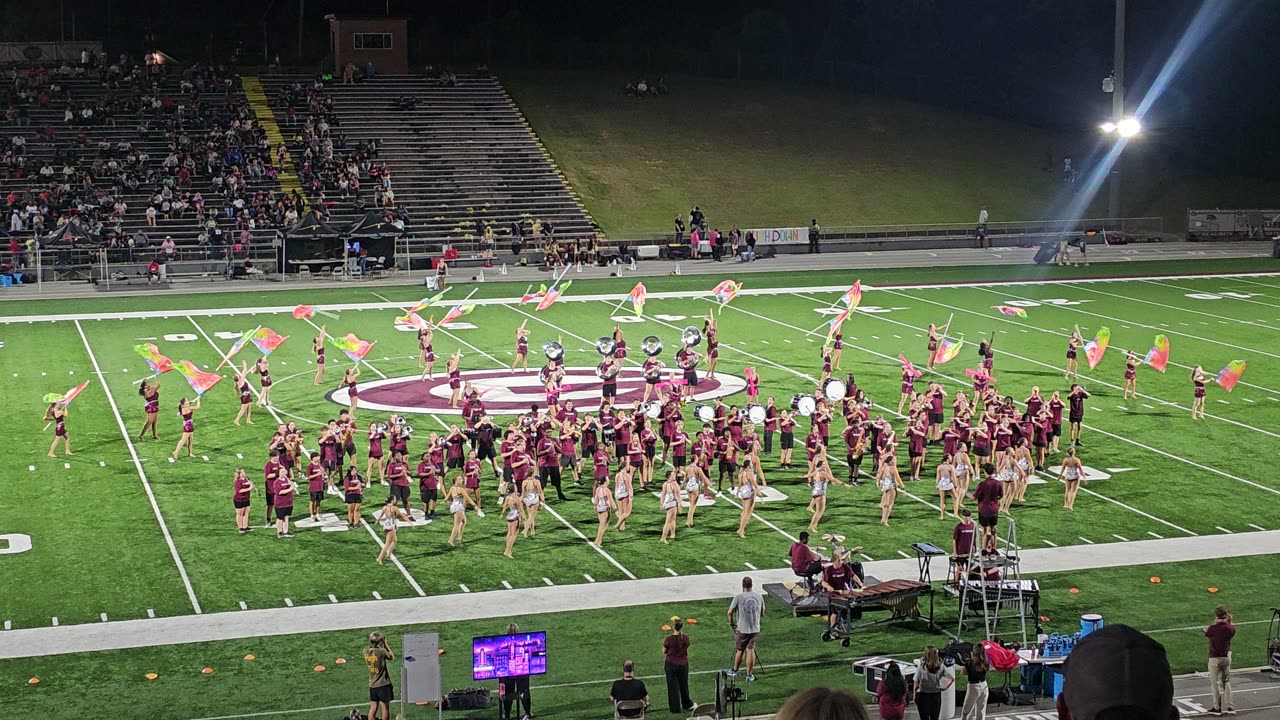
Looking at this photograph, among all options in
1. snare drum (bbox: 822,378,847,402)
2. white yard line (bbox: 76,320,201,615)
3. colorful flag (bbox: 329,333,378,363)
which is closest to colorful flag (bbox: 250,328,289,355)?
colorful flag (bbox: 329,333,378,363)

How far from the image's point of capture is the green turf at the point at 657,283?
45000 millimetres

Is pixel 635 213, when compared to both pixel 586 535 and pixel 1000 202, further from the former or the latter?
pixel 586 535

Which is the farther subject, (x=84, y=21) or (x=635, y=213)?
(x=84, y=21)

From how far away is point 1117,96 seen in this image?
6150cm

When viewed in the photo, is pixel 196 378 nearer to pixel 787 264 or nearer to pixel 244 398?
pixel 244 398

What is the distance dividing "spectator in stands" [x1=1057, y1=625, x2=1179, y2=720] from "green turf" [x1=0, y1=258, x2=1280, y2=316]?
44016 mm

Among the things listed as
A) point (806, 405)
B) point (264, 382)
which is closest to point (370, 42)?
point (264, 382)

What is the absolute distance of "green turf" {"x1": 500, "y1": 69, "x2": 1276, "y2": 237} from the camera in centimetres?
6462

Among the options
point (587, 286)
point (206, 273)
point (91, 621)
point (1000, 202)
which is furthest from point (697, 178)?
point (91, 621)

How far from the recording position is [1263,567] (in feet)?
69.2

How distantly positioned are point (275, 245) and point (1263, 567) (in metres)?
37.0

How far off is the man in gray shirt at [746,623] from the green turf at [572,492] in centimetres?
396

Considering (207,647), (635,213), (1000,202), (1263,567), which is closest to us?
(207,647)

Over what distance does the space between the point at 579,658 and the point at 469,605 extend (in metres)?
2.53
